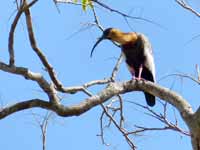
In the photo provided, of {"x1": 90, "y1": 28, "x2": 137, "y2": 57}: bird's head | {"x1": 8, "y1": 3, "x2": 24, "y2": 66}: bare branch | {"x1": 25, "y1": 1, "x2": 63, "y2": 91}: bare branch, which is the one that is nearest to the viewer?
{"x1": 8, "y1": 3, "x2": 24, "y2": 66}: bare branch

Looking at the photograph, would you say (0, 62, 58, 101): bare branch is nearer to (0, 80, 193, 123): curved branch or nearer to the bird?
(0, 80, 193, 123): curved branch

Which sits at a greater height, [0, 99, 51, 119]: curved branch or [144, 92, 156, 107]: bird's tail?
[144, 92, 156, 107]: bird's tail

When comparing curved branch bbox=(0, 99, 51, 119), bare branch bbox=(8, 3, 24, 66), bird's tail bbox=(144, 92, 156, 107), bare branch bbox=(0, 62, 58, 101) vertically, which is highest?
bird's tail bbox=(144, 92, 156, 107)

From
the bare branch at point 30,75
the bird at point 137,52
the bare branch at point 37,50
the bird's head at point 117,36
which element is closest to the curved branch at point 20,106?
the bare branch at point 30,75

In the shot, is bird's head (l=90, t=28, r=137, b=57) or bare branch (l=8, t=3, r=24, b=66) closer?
bare branch (l=8, t=3, r=24, b=66)

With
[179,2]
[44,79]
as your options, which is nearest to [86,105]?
[44,79]

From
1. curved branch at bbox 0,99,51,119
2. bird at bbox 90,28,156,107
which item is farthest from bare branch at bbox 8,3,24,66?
bird at bbox 90,28,156,107

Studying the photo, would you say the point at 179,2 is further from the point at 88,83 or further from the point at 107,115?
the point at 107,115

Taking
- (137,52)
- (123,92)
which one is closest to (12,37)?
(123,92)

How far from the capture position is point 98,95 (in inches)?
113

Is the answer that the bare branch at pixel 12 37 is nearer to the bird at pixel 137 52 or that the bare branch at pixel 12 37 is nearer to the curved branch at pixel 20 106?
the curved branch at pixel 20 106

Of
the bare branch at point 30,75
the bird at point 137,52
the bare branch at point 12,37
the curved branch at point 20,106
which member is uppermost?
the bird at point 137,52

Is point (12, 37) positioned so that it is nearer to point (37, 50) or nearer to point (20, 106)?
point (37, 50)

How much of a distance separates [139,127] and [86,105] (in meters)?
0.36
